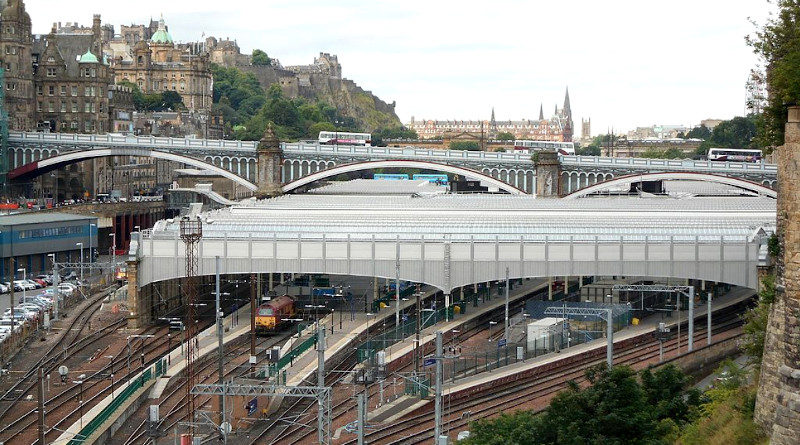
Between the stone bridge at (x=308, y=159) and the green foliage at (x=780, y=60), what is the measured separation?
82342 millimetres

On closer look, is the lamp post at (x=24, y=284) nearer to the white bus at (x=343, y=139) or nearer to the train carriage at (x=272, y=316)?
the train carriage at (x=272, y=316)

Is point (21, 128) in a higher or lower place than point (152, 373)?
higher

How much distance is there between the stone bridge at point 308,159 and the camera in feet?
407

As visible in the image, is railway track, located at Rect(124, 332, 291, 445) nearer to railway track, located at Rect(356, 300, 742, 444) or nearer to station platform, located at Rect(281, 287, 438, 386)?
station platform, located at Rect(281, 287, 438, 386)

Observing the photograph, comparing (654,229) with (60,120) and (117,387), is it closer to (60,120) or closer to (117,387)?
(117,387)

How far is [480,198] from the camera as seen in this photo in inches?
4277

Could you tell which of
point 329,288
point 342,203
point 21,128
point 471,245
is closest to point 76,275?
point 342,203

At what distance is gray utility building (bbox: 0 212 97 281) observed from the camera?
296 feet

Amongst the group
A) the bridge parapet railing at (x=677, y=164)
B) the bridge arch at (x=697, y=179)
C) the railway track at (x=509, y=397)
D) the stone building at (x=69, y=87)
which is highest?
the stone building at (x=69, y=87)

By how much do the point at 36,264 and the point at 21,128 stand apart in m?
52.4

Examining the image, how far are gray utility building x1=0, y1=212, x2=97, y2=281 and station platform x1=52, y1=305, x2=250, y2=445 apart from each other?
2695 cm

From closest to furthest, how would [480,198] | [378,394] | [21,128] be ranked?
[378,394] → [480,198] → [21,128]

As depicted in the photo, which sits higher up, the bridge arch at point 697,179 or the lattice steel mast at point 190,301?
the bridge arch at point 697,179

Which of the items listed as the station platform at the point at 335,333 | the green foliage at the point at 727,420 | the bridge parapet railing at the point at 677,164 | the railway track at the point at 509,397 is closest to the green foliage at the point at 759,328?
the green foliage at the point at 727,420
